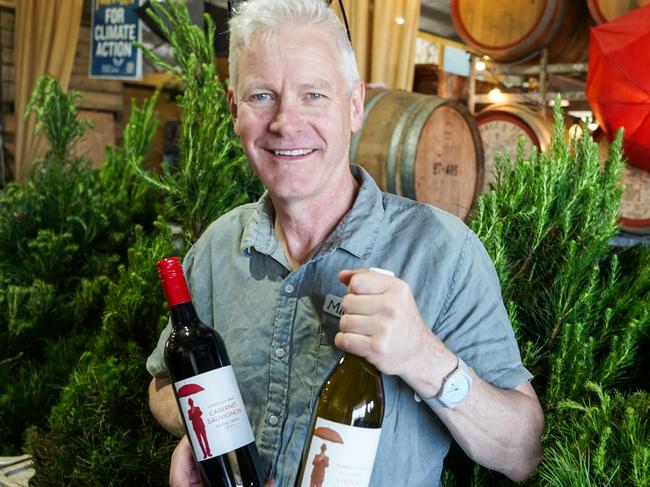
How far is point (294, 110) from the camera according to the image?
1211 mm

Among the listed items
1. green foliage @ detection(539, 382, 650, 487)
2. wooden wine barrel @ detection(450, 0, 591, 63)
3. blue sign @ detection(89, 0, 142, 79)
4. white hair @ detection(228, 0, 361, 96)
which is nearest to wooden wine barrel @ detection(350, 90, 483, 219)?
wooden wine barrel @ detection(450, 0, 591, 63)

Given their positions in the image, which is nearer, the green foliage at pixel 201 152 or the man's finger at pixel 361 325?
the man's finger at pixel 361 325

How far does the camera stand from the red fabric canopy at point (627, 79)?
2.66 m

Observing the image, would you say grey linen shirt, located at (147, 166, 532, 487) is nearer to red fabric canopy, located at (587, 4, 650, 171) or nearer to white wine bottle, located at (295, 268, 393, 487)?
white wine bottle, located at (295, 268, 393, 487)

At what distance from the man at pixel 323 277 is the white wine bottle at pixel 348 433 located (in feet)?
0.23

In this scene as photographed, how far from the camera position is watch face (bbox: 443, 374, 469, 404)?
100 centimetres

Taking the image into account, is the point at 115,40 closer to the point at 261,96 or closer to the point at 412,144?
the point at 412,144

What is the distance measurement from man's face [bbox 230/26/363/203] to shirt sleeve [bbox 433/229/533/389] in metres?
0.30

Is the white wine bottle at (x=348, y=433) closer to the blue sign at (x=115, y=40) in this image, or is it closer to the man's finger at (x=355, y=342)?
the man's finger at (x=355, y=342)

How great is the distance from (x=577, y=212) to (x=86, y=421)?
4.25 feet

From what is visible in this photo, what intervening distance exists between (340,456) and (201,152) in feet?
4.05

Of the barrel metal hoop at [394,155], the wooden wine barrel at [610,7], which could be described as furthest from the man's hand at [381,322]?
the wooden wine barrel at [610,7]

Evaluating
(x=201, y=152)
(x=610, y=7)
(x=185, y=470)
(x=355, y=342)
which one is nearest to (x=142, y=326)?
(x=201, y=152)

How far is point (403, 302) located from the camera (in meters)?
0.95
